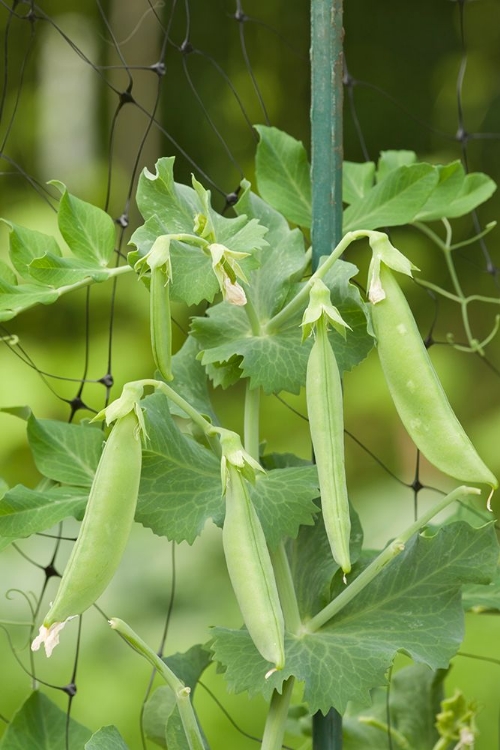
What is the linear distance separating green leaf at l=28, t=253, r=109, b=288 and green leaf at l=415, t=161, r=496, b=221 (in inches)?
7.7

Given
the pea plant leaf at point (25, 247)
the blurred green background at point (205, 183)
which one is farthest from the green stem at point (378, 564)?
the blurred green background at point (205, 183)

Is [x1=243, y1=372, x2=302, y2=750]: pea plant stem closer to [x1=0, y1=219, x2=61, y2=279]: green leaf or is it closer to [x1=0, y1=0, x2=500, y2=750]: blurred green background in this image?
[x1=0, y1=219, x2=61, y2=279]: green leaf

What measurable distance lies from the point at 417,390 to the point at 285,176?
0.20 m

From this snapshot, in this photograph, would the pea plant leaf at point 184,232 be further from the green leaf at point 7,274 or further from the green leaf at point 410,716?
the green leaf at point 410,716

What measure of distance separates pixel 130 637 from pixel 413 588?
14 cm

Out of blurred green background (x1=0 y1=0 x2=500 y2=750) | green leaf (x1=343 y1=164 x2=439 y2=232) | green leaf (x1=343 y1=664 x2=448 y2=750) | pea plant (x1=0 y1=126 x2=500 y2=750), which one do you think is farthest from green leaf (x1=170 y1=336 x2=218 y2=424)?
blurred green background (x1=0 y1=0 x2=500 y2=750)

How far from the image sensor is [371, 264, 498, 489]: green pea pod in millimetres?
379

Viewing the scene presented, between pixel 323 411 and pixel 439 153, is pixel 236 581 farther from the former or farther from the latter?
pixel 439 153

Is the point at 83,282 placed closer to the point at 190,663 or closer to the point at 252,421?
the point at 252,421

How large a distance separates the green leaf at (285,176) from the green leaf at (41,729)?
308mm

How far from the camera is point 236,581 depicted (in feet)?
1.20

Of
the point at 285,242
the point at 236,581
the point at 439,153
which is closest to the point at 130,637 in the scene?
the point at 236,581

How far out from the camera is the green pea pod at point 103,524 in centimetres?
36

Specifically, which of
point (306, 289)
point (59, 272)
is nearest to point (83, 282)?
point (59, 272)
